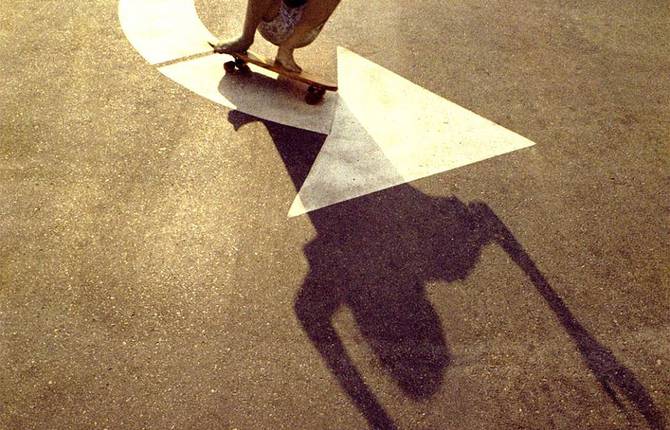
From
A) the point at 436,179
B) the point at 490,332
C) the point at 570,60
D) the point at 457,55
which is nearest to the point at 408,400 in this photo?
the point at 490,332

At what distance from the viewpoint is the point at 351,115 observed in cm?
489

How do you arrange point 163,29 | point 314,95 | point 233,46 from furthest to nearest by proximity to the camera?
point 163,29 < point 314,95 < point 233,46

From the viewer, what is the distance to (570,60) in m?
5.73

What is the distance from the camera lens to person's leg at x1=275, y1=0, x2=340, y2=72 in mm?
4102

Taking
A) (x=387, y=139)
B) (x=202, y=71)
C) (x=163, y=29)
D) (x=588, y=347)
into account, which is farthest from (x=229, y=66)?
(x=588, y=347)

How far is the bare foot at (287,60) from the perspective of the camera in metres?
4.63

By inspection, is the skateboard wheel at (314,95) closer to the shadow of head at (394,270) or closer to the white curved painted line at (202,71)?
the white curved painted line at (202,71)

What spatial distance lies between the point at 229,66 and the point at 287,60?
0.68m

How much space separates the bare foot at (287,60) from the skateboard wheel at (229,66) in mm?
518

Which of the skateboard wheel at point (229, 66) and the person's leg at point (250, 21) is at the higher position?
the person's leg at point (250, 21)

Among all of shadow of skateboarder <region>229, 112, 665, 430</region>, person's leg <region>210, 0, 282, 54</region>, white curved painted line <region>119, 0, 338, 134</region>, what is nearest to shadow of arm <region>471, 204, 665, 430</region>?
shadow of skateboarder <region>229, 112, 665, 430</region>

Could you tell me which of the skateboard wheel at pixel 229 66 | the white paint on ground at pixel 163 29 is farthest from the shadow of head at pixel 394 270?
the white paint on ground at pixel 163 29

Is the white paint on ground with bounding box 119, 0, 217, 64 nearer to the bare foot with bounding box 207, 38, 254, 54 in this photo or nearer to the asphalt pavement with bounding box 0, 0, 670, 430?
the asphalt pavement with bounding box 0, 0, 670, 430

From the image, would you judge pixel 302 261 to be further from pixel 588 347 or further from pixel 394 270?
pixel 588 347
